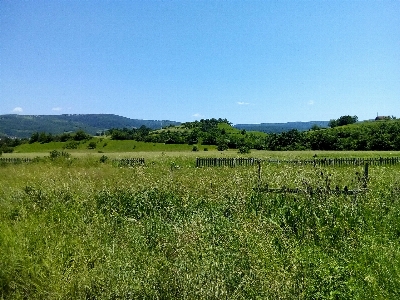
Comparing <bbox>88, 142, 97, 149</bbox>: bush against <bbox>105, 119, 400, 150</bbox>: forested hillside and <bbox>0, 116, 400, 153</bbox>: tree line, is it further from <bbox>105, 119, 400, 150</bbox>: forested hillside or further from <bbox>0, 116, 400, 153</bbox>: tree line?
<bbox>105, 119, 400, 150</bbox>: forested hillside

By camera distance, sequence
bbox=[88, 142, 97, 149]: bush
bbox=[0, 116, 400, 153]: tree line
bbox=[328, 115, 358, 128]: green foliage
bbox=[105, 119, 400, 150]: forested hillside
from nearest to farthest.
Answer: bbox=[105, 119, 400, 150]: forested hillside, bbox=[0, 116, 400, 153]: tree line, bbox=[88, 142, 97, 149]: bush, bbox=[328, 115, 358, 128]: green foliage

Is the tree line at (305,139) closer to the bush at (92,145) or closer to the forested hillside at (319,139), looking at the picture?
the forested hillside at (319,139)

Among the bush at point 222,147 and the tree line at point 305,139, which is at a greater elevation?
the tree line at point 305,139

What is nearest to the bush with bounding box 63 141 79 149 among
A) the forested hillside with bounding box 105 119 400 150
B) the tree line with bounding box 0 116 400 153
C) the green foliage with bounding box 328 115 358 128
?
the tree line with bounding box 0 116 400 153

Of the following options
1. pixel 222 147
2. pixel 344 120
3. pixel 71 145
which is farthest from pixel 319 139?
pixel 71 145

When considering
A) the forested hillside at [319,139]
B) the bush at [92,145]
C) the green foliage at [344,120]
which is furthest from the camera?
the green foliage at [344,120]

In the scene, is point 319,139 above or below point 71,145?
above

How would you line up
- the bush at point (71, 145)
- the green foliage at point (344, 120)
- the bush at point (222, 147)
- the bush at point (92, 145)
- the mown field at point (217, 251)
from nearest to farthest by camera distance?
1. the mown field at point (217, 251)
2. the bush at point (222, 147)
3. the bush at point (92, 145)
4. the bush at point (71, 145)
5. the green foliage at point (344, 120)

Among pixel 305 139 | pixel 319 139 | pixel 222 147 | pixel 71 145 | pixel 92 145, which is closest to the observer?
pixel 319 139

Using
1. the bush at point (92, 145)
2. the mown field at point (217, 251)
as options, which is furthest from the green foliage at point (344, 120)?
the mown field at point (217, 251)

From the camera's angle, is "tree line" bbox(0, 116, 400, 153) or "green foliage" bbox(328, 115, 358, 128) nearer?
"tree line" bbox(0, 116, 400, 153)

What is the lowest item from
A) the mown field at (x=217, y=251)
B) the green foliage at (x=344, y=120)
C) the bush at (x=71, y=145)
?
the bush at (x=71, y=145)

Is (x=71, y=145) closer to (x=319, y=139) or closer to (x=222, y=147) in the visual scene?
(x=222, y=147)

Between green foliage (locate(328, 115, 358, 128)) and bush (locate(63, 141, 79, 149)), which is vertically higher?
green foliage (locate(328, 115, 358, 128))
